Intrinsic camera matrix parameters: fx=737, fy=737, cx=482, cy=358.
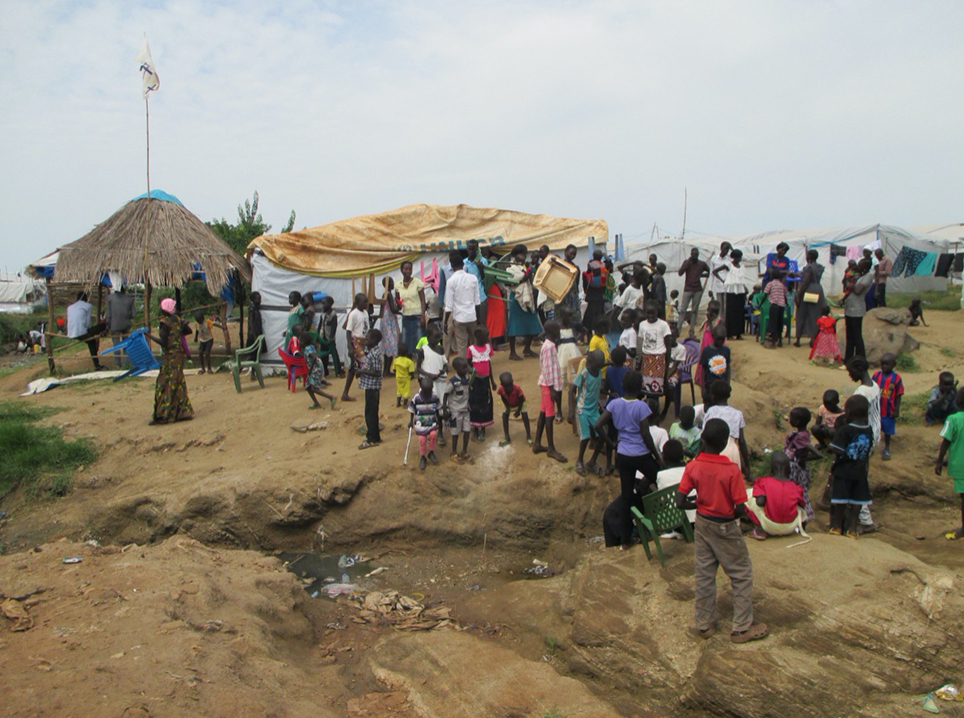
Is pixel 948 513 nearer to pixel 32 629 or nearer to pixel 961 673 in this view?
pixel 961 673

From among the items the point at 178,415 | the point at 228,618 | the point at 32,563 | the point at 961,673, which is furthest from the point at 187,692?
the point at 178,415

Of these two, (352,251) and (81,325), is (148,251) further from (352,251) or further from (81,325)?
(352,251)

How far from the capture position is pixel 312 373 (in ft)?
32.6

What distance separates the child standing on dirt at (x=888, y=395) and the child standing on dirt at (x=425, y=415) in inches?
179

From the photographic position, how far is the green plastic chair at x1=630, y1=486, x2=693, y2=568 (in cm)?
586

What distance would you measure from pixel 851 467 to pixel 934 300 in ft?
50.8

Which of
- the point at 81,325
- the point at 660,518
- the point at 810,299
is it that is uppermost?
the point at 810,299

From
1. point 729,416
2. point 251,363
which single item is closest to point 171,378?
point 251,363

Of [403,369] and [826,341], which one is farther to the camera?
[826,341]

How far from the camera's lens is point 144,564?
20.2ft

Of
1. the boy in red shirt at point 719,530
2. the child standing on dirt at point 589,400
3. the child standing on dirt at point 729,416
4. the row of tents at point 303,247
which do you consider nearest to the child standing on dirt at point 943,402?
the child standing on dirt at point 729,416

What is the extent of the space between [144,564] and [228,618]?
112 cm

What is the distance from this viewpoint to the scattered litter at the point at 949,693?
4.32m

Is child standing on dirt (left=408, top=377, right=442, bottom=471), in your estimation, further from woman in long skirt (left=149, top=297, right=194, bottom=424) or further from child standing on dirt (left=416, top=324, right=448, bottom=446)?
woman in long skirt (left=149, top=297, right=194, bottom=424)
